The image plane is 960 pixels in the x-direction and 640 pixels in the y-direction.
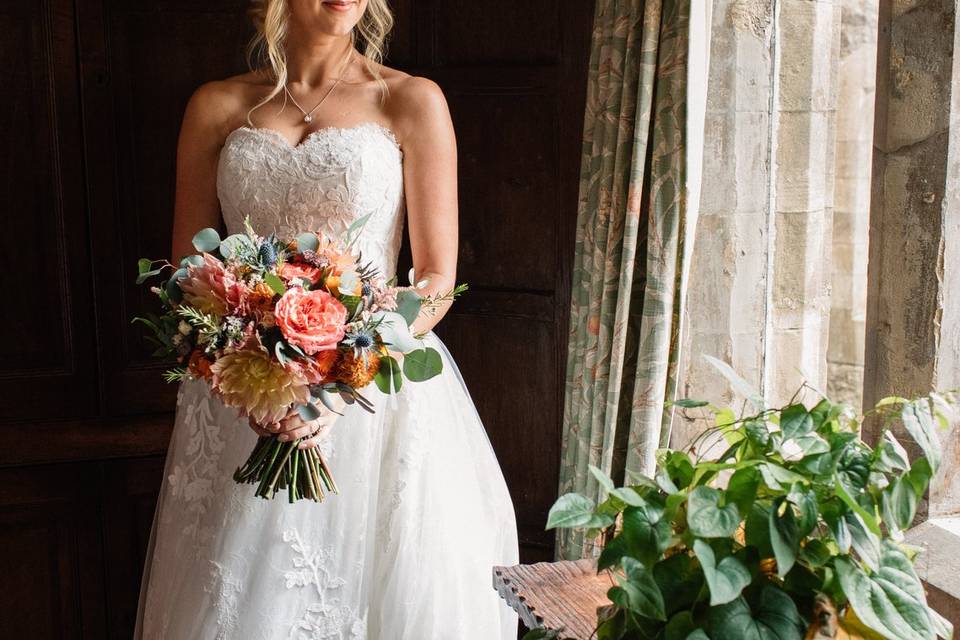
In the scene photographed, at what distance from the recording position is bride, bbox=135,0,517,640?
2018 mm

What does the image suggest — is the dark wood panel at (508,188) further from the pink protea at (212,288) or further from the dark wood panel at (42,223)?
the pink protea at (212,288)

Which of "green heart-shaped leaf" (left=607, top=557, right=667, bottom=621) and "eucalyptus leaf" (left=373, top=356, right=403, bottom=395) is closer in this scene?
"green heart-shaped leaf" (left=607, top=557, right=667, bottom=621)

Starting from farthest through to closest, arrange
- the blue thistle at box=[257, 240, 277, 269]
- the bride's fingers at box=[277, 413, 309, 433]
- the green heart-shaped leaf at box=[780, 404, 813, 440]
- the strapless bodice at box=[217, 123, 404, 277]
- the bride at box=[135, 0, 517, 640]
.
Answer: the strapless bodice at box=[217, 123, 404, 277], the bride at box=[135, 0, 517, 640], the bride's fingers at box=[277, 413, 309, 433], the blue thistle at box=[257, 240, 277, 269], the green heart-shaped leaf at box=[780, 404, 813, 440]

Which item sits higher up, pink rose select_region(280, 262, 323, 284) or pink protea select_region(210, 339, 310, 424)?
pink rose select_region(280, 262, 323, 284)

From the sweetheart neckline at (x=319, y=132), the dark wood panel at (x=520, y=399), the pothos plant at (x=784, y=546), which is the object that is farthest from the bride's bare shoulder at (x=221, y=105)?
the pothos plant at (x=784, y=546)

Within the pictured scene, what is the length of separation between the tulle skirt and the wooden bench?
0.32m

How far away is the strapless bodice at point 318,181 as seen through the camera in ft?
7.36

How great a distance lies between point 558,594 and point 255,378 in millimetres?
638

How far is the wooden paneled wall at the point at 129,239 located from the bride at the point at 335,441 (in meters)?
0.74

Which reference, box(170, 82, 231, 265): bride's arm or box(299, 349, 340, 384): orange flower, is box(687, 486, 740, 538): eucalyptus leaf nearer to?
box(299, 349, 340, 384): orange flower

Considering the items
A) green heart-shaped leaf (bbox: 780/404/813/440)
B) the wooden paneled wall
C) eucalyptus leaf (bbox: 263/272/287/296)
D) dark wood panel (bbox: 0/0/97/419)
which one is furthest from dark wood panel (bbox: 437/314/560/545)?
green heart-shaped leaf (bbox: 780/404/813/440)

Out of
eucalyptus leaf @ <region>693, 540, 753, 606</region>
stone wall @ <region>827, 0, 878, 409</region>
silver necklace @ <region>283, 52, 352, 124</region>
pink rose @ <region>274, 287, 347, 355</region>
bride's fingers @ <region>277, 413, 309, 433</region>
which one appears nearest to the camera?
eucalyptus leaf @ <region>693, 540, 753, 606</region>

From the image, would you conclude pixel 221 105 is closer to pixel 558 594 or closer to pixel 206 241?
pixel 206 241

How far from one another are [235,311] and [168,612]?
77 centimetres
